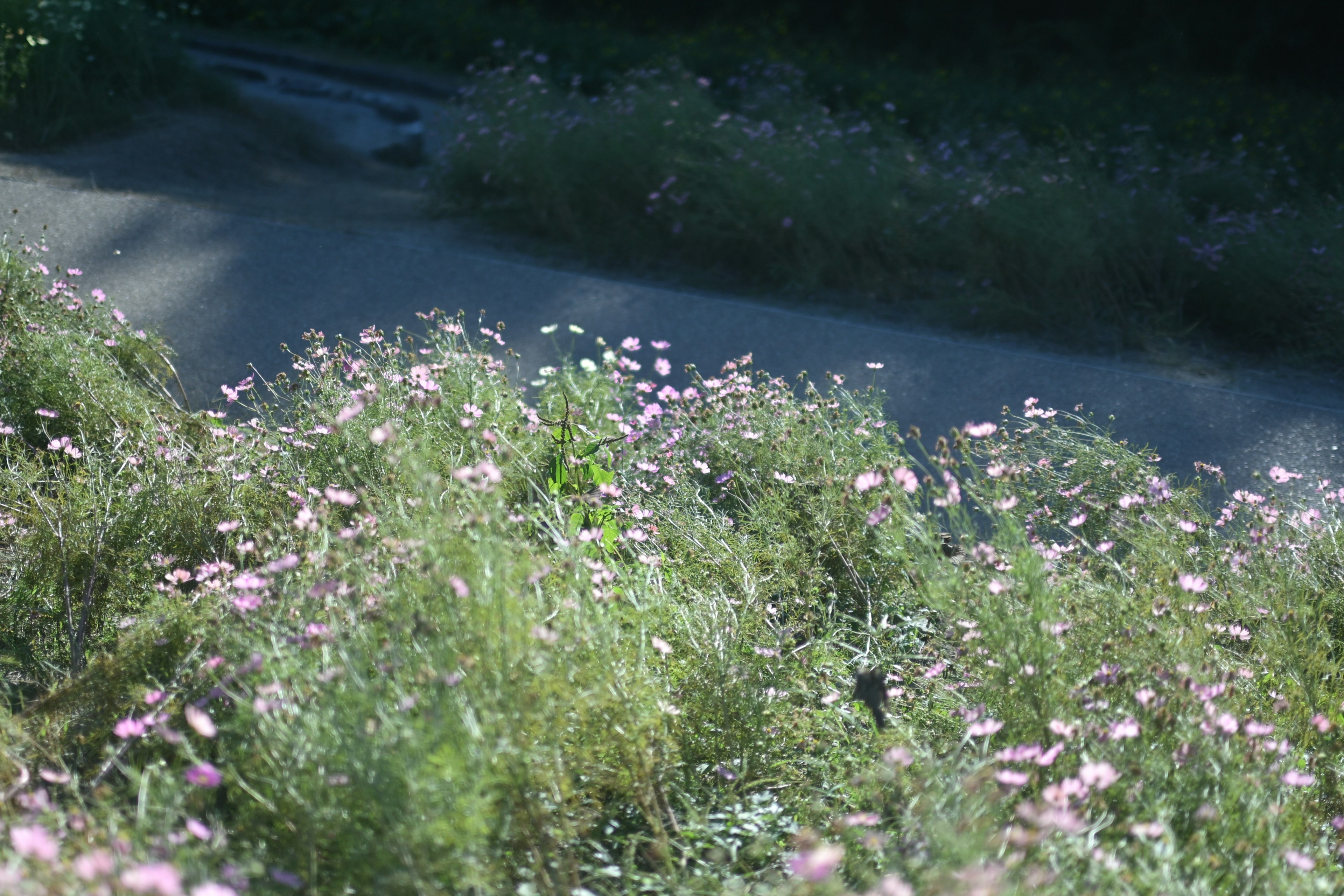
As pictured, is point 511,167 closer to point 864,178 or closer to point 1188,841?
point 864,178

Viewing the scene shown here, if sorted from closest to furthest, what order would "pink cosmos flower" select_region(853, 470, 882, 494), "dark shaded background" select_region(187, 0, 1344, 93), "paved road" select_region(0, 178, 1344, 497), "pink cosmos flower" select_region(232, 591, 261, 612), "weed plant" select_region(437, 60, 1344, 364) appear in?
"pink cosmos flower" select_region(232, 591, 261, 612) < "pink cosmos flower" select_region(853, 470, 882, 494) < "paved road" select_region(0, 178, 1344, 497) < "weed plant" select_region(437, 60, 1344, 364) < "dark shaded background" select_region(187, 0, 1344, 93)

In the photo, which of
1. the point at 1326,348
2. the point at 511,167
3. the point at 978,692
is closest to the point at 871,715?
the point at 978,692

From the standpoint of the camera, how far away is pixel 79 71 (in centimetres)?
757

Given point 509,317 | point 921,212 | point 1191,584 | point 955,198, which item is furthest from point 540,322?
point 1191,584

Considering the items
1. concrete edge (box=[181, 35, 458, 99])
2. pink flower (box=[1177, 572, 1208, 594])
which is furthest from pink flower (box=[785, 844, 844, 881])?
concrete edge (box=[181, 35, 458, 99])

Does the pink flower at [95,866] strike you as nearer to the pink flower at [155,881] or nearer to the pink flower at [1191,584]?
the pink flower at [155,881]

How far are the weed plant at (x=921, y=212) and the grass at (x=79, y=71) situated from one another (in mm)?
2587

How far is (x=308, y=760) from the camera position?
166 centimetres

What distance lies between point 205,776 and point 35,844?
301mm

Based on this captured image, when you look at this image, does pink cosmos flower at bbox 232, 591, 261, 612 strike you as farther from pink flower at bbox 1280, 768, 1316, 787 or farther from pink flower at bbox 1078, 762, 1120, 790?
pink flower at bbox 1280, 768, 1316, 787

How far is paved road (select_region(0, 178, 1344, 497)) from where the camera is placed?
4.28 metres

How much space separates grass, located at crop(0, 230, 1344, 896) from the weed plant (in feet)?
7.28

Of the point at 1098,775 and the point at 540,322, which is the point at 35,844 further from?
the point at 540,322

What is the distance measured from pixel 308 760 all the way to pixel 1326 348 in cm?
496
